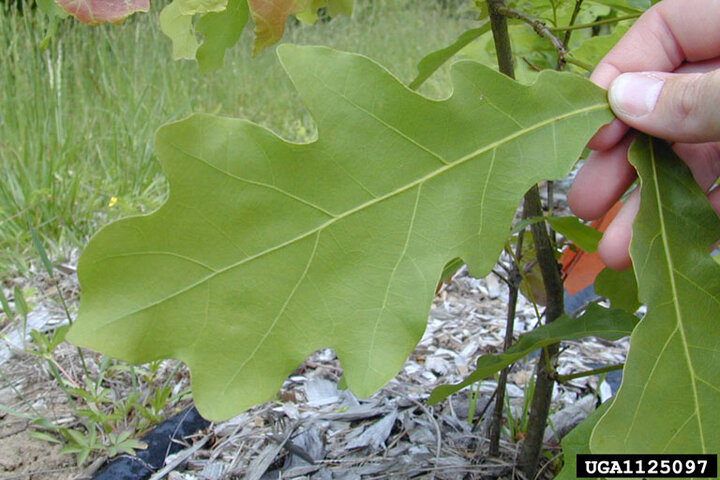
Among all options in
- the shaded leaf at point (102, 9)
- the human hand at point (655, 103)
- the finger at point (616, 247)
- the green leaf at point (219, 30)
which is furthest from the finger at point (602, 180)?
the shaded leaf at point (102, 9)

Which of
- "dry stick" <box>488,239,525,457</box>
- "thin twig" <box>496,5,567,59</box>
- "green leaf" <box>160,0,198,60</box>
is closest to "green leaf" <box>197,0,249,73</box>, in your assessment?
"green leaf" <box>160,0,198,60</box>

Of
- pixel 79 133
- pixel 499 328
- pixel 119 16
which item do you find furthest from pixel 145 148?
pixel 119 16

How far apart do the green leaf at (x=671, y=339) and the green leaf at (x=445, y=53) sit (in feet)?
1.23

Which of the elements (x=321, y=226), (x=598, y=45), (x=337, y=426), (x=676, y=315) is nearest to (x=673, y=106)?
(x=676, y=315)

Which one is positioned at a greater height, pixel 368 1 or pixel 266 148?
pixel 368 1

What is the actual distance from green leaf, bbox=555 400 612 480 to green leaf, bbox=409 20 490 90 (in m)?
0.56

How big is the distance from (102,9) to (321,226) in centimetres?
36

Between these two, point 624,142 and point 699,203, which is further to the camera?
point 624,142

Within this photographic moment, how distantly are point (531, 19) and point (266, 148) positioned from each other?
0.40 m

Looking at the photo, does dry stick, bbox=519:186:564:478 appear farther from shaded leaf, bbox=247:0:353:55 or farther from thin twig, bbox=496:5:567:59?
shaded leaf, bbox=247:0:353:55

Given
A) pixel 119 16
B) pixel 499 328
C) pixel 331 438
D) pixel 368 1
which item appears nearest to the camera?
pixel 119 16

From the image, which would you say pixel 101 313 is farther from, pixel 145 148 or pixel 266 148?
pixel 145 148

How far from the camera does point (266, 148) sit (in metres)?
0.64

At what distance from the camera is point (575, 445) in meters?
0.86
